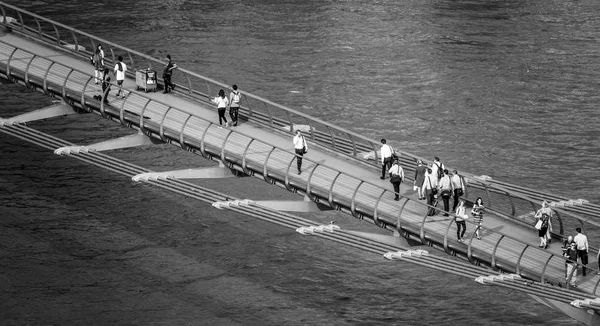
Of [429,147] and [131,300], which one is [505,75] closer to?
[429,147]

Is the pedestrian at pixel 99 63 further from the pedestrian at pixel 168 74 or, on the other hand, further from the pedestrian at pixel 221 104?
the pedestrian at pixel 221 104

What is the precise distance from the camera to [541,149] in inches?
3233

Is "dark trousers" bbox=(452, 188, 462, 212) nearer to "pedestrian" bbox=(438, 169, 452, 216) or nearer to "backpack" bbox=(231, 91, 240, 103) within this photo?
"pedestrian" bbox=(438, 169, 452, 216)

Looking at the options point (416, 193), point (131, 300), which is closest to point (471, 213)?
point (416, 193)

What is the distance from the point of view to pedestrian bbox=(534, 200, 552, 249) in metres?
54.2

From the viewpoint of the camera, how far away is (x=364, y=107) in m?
88.9

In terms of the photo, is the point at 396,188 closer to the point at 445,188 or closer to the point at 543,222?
the point at 445,188

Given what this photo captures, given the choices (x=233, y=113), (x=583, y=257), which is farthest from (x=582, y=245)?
(x=233, y=113)

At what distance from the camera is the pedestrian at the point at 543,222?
2132 inches

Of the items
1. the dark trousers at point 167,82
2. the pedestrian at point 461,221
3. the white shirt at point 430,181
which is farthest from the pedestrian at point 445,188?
the dark trousers at point 167,82

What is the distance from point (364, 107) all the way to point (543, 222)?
3541cm

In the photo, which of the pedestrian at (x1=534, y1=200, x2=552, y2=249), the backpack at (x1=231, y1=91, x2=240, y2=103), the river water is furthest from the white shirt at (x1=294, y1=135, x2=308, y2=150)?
the river water

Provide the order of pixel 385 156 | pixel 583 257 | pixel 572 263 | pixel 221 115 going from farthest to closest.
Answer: pixel 221 115
pixel 385 156
pixel 583 257
pixel 572 263

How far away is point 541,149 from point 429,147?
5.91m
